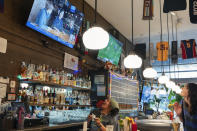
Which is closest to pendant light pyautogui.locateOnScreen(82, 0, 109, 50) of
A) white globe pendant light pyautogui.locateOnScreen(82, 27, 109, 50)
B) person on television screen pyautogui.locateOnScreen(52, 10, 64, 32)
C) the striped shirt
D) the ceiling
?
white globe pendant light pyautogui.locateOnScreen(82, 27, 109, 50)

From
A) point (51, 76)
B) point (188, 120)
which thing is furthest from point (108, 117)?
point (51, 76)

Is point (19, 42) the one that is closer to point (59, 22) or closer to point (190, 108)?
point (59, 22)

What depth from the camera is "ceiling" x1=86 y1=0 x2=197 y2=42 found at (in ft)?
20.5

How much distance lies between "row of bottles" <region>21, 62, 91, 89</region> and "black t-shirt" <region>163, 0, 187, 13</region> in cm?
251

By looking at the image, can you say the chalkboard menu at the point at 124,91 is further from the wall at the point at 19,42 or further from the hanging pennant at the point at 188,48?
the wall at the point at 19,42

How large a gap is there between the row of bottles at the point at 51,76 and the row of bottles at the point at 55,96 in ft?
0.70

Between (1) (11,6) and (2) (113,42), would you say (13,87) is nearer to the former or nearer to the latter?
(1) (11,6)

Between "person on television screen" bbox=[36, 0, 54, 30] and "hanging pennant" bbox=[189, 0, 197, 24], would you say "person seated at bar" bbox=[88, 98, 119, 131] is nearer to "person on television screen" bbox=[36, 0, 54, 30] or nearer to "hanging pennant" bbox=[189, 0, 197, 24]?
"person on television screen" bbox=[36, 0, 54, 30]

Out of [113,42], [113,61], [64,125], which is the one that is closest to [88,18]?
[113,42]

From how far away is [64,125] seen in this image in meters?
3.95

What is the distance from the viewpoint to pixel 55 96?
14.8ft

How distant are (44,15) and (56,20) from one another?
1.31 ft

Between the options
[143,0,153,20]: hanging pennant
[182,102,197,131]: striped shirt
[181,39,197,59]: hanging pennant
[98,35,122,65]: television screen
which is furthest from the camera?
[181,39,197,59]: hanging pennant

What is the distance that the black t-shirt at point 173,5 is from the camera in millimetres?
4353
